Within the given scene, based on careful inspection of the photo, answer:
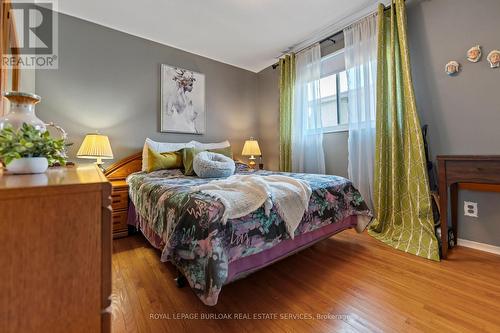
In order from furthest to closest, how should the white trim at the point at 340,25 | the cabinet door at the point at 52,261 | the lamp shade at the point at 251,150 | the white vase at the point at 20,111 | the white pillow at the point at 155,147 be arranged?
the lamp shade at the point at 251,150, the white pillow at the point at 155,147, the white trim at the point at 340,25, the white vase at the point at 20,111, the cabinet door at the point at 52,261

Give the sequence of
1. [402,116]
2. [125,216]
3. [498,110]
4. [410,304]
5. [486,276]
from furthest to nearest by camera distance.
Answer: [125,216], [402,116], [498,110], [486,276], [410,304]

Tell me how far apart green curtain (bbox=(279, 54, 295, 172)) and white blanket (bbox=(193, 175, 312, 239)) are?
1.79 m

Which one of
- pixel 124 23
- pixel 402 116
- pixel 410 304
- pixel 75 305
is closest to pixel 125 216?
pixel 75 305

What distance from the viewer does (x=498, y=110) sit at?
1.76m

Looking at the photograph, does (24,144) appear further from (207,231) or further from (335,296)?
(335,296)

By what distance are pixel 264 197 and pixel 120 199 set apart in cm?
177

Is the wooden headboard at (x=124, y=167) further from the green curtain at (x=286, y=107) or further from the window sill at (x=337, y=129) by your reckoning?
the window sill at (x=337, y=129)

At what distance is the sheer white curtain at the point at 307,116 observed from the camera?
9.93 feet

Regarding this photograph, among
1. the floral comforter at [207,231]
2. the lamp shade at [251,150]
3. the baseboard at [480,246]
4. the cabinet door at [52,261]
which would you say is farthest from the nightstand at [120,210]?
the baseboard at [480,246]

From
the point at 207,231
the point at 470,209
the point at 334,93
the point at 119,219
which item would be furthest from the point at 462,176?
the point at 119,219

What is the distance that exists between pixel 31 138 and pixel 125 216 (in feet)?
5.85

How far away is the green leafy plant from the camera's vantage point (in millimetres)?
701

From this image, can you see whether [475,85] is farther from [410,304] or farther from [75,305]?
[75,305]

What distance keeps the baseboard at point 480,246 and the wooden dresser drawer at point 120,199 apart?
332cm
